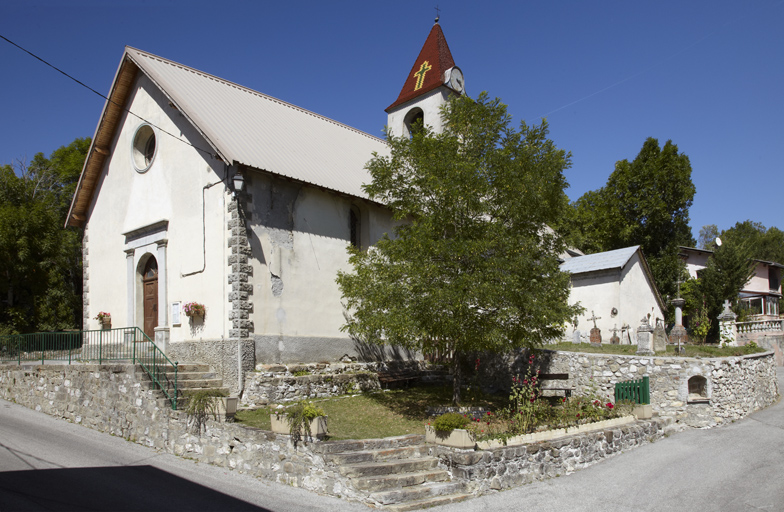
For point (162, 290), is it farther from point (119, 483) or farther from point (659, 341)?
point (659, 341)

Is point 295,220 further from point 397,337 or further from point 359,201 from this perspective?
point 397,337

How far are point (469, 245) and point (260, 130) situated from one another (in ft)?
26.5

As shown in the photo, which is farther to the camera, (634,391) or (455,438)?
(634,391)

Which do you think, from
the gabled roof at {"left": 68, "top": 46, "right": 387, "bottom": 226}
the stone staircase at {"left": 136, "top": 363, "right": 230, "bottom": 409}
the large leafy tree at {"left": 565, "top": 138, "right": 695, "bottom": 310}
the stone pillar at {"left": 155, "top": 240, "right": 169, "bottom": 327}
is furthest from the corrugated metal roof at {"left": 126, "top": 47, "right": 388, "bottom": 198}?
the large leafy tree at {"left": 565, "top": 138, "right": 695, "bottom": 310}

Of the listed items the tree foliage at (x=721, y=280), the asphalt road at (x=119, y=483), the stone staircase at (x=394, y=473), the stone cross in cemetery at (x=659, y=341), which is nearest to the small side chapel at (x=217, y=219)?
the asphalt road at (x=119, y=483)

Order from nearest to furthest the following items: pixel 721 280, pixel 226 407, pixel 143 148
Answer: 1. pixel 226 407
2. pixel 143 148
3. pixel 721 280

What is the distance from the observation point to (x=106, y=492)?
26.3 ft

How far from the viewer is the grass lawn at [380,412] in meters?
10.9

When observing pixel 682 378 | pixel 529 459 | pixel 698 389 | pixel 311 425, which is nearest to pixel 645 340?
pixel 698 389

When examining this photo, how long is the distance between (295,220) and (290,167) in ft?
4.82

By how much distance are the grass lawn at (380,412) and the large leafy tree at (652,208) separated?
73.5ft

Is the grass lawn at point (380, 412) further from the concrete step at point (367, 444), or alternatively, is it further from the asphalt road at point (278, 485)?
the asphalt road at point (278, 485)

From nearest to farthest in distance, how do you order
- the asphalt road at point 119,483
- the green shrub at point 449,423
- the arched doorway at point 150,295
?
the asphalt road at point 119,483, the green shrub at point 449,423, the arched doorway at point 150,295

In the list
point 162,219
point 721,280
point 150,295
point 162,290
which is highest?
point 162,219
